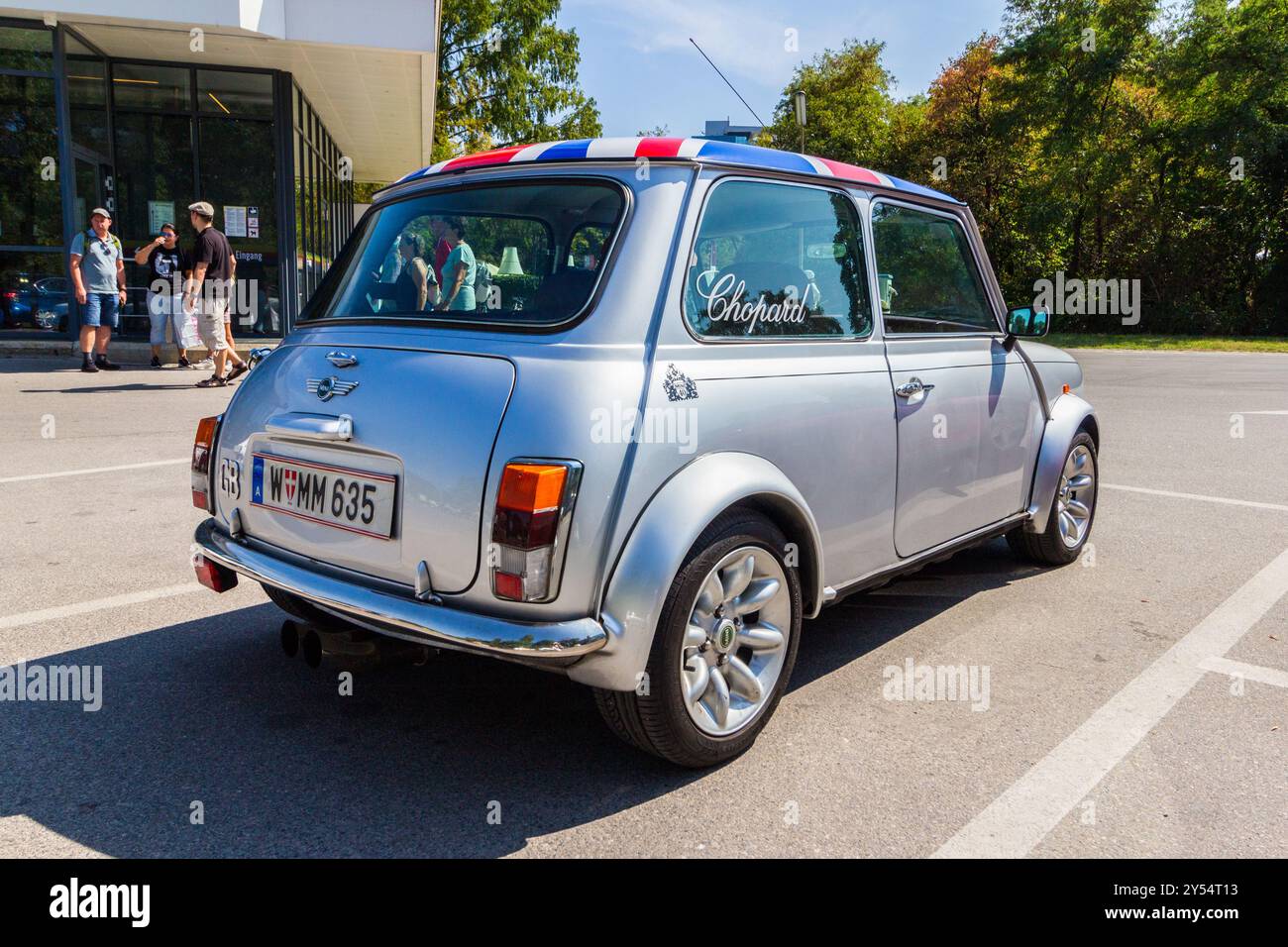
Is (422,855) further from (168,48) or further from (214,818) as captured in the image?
(168,48)

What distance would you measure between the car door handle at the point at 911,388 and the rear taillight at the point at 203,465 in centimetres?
249

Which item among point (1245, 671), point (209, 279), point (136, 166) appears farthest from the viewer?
point (136, 166)

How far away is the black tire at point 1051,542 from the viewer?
16.9ft

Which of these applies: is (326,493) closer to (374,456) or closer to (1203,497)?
(374,456)

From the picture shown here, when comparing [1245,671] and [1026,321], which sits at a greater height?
[1026,321]

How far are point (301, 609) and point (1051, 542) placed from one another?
3733 millimetres

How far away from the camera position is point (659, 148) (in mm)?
3102

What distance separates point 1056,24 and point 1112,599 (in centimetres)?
3324

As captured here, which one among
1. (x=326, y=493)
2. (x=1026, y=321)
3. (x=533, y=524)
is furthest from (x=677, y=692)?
(x=1026, y=321)

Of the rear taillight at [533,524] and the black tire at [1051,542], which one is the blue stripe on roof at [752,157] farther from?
the black tire at [1051,542]

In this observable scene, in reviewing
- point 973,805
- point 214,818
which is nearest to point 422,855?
point 214,818

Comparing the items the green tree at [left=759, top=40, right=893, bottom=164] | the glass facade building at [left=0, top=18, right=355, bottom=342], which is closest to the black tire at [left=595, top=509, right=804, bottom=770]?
the glass facade building at [left=0, top=18, right=355, bottom=342]

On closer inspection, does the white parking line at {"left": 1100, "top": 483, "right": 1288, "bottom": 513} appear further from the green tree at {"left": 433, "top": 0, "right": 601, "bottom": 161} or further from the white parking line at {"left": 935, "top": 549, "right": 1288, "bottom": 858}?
the green tree at {"left": 433, "top": 0, "right": 601, "bottom": 161}

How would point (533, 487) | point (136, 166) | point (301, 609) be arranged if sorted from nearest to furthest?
1. point (533, 487)
2. point (301, 609)
3. point (136, 166)
